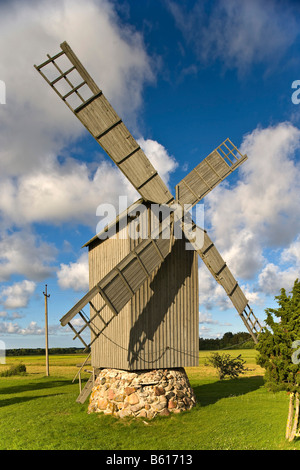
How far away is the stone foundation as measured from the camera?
15.4m

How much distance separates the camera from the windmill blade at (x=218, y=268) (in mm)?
17031

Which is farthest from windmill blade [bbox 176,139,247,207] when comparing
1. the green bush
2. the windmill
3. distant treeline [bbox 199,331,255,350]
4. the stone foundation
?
distant treeline [bbox 199,331,255,350]

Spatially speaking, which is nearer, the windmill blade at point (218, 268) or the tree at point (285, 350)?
the tree at point (285, 350)

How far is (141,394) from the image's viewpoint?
1556 cm

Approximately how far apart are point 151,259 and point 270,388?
640cm

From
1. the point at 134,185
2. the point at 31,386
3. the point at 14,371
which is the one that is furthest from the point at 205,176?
the point at 14,371

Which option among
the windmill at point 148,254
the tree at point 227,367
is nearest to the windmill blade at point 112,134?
the windmill at point 148,254

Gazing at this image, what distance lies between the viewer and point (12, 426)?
15.6 metres

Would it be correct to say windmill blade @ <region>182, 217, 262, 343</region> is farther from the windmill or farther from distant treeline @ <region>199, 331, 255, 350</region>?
distant treeline @ <region>199, 331, 255, 350</region>

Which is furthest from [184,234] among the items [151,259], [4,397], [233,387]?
[4,397]

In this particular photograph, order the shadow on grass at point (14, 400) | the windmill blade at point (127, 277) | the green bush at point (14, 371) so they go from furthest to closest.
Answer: the green bush at point (14, 371) < the shadow on grass at point (14, 400) < the windmill blade at point (127, 277)

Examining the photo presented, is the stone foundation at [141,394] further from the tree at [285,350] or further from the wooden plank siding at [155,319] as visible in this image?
the tree at [285,350]

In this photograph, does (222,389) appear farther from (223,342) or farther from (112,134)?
(223,342)
